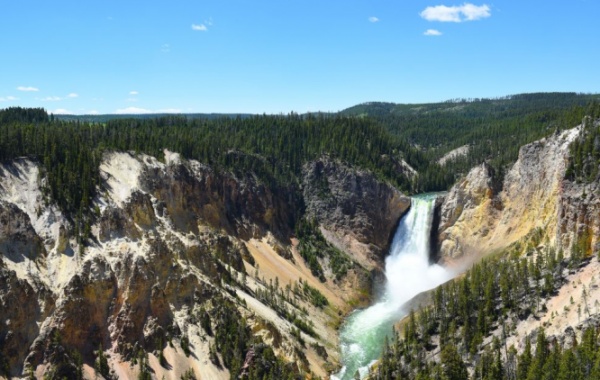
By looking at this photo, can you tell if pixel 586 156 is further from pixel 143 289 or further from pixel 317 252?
pixel 143 289

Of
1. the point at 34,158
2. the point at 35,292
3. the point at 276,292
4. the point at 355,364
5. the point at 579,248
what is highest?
the point at 34,158

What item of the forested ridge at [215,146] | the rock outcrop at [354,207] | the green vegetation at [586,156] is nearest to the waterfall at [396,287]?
the rock outcrop at [354,207]

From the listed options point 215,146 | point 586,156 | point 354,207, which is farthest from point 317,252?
point 586,156

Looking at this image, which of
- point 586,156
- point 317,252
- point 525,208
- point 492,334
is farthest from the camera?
point 317,252

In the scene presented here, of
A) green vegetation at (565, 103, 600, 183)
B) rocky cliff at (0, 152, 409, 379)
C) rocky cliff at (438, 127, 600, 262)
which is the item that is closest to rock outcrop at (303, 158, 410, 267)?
rocky cliff at (438, 127, 600, 262)

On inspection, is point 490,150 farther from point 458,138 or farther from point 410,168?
point 458,138

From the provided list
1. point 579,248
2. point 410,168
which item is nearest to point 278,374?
point 579,248
